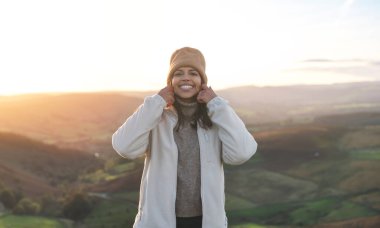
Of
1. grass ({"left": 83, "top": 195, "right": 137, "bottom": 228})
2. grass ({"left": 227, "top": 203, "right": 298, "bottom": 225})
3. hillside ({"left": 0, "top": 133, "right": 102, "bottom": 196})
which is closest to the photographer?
grass ({"left": 227, "top": 203, "right": 298, "bottom": 225})

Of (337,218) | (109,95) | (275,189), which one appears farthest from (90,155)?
(109,95)

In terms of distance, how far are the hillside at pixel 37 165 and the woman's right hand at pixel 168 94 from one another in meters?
55.3

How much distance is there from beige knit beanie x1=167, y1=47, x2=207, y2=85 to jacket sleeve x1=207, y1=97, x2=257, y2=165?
263mm

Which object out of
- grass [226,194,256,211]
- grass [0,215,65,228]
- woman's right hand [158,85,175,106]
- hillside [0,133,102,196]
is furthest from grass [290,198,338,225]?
woman's right hand [158,85,175,106]

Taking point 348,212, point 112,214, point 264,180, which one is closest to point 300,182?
point 264,180

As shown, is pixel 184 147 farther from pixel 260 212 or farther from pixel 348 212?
pixel 260 212

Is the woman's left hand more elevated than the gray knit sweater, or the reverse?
the woman's left hand

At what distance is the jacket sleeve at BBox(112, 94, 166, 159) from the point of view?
3709 mm

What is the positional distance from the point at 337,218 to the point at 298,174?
616 inches

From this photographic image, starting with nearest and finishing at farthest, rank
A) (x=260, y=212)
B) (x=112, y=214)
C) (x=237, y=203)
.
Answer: (x=260, y=212) → (x=112, y=214) → (x=237, y=203)

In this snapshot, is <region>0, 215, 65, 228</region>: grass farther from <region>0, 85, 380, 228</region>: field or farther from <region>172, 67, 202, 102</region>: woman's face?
<region>172, 67, 202, 102</region>: woman's face

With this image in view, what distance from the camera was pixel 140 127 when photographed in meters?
3.71

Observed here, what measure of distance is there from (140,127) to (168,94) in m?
0.32

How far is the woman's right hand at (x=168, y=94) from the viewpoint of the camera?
381 cm
